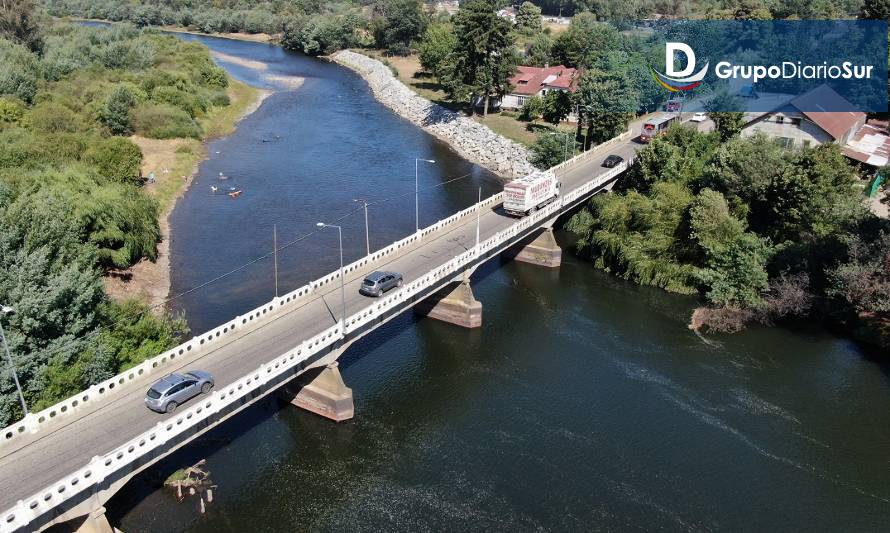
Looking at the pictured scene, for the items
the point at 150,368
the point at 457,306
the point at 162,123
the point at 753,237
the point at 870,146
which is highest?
the point at 870,146

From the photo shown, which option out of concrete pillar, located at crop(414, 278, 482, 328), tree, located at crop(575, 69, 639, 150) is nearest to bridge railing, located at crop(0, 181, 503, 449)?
concrete pillar, located at crop(414, 278, 482, 328)

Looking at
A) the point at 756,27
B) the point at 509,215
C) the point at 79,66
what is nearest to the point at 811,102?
the point at 509,215

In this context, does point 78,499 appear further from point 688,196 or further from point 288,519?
point 688,196

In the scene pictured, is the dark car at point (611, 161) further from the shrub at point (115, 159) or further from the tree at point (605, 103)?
the shrub at point (115, 159)

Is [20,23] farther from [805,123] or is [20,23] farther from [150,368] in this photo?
[805,123]

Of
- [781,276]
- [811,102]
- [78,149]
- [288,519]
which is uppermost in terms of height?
[811,102]

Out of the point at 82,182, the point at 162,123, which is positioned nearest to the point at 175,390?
the point at 82,182
